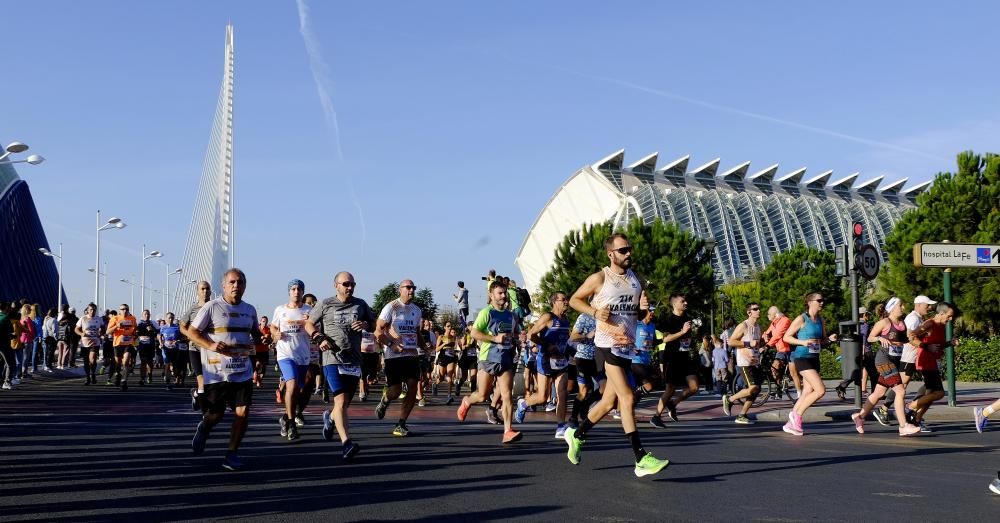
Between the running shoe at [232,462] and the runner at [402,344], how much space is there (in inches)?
114

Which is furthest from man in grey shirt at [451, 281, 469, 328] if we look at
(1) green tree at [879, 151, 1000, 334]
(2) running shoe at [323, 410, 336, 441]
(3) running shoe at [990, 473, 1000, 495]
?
(1) green tree at [879, 151, 1000, 334]

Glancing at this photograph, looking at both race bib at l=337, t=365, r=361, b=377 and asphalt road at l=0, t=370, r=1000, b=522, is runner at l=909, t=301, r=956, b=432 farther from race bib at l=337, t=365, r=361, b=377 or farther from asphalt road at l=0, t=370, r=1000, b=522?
race bib at l=337, t=365, r=361, b=377

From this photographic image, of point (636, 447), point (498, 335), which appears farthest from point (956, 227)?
point (636, 447)

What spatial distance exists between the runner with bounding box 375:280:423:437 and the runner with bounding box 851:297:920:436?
534 centimetres

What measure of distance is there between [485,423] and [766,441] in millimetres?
4240

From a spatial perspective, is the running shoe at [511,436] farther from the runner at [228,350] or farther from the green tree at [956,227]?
the green tree at [956,227]

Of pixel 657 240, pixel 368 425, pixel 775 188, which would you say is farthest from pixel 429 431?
pixel 775 188

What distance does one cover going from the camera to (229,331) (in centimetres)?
890

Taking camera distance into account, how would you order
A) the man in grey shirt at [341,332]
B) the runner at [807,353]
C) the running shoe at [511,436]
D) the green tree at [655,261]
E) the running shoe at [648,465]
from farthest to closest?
the green tree at [655,261] → the runner at [807,353] → the running shoe at [511,436] → the man in grey shirt at [341,332] → the running shoe at [648,465]

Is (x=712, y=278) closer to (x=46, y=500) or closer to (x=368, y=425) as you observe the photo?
(x=368, y=425)

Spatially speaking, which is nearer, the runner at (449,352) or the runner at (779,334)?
the runner at (779,334)

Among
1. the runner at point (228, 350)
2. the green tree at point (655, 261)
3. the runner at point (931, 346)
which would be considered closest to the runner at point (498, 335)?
the runner at point (228, 350)

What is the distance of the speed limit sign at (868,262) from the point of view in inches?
633

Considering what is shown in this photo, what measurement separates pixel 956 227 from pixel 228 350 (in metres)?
37.9
